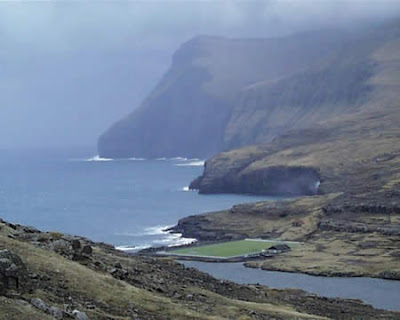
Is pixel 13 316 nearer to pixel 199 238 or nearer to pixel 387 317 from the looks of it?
pixel 387 317

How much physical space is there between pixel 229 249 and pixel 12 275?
4996 inches

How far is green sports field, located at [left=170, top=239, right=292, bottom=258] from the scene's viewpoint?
157m

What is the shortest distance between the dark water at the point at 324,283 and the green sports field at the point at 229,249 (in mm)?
14902

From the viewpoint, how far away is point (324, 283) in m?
122

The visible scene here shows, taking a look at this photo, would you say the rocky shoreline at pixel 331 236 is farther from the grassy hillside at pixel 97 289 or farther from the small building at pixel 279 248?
the grassy hillside at pixel 97 289

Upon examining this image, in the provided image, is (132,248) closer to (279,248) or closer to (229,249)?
(229,249)

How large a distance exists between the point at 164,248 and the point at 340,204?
158 feet

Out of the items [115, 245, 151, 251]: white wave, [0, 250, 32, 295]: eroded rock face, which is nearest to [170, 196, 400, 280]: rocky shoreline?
[115, 245, 151, 251]: white wave

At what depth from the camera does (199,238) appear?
19038 centimetres

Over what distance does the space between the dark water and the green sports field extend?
14.9m

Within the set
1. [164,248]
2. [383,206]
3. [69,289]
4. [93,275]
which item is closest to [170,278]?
[93,275]

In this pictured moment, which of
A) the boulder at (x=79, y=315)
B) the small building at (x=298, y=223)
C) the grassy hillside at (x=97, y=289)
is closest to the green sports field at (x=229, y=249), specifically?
the small building at (x=298, y=223)

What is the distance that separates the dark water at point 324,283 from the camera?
109 meters

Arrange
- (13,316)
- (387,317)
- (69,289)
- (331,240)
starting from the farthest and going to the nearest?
A: (331,240) → (387,317) → (69,289) → (13,316)
